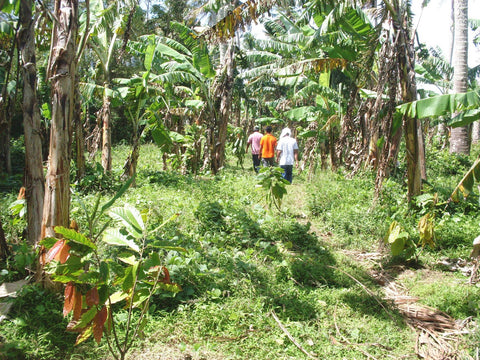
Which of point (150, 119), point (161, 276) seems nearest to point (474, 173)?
point (161, 276)

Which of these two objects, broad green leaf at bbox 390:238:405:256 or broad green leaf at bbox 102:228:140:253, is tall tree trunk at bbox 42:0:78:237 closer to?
broad green leaf at bbox 102:228:140:253

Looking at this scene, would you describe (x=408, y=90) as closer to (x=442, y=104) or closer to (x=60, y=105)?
(x=442, y=104)

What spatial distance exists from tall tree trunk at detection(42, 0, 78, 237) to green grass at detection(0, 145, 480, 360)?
901 millimetres

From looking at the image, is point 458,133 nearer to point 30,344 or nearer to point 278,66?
point 278,66

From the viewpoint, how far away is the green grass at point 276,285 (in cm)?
324

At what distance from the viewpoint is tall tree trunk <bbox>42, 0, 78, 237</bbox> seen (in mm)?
3307

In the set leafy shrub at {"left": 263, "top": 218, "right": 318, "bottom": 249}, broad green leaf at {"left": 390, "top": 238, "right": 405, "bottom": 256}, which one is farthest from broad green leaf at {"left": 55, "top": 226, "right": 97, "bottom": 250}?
broad green leaf at {"left": 390, "top": 238, "right": 405, "bottom": 256}

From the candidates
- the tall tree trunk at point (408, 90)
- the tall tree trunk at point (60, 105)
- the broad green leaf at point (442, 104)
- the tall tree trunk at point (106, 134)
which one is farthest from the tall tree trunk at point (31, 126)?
the tall tree trunk at point (106, 134)

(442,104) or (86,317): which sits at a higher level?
(442,104)

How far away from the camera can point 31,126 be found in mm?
3623

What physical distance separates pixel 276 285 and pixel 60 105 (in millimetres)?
2930

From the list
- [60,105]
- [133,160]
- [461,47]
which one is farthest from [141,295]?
[461,47]

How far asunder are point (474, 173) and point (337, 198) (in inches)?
126

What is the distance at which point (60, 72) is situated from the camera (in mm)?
3307
